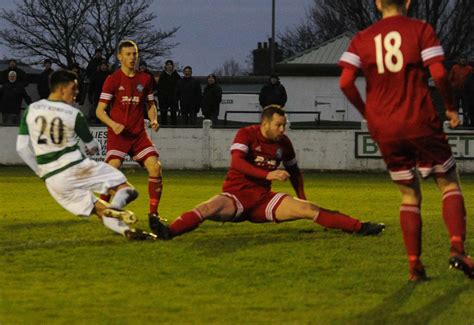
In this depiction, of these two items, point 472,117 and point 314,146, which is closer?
point 314,146

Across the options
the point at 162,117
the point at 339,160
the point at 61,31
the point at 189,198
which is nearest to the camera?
the point at 189,198

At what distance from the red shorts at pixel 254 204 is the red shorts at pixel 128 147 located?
6.88 ft

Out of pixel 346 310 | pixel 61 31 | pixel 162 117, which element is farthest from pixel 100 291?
pixel 61 31

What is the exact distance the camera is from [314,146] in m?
25.3

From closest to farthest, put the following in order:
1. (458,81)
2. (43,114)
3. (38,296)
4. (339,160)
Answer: (38,296), (43,114), (339,160), (458,81)

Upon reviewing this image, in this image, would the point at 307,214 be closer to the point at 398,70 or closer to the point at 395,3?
the point at 398,70

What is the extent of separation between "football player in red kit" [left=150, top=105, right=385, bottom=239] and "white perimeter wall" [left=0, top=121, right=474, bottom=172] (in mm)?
13851

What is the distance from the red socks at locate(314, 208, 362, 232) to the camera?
10.9 m

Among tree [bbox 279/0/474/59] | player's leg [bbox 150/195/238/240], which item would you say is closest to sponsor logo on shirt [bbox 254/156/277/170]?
→ player's leg [bbox 150/195/238/240]

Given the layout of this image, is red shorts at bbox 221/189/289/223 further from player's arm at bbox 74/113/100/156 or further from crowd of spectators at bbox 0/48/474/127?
crowd of spectators at bbox 0/48/474/127

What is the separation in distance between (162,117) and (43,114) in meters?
19.2

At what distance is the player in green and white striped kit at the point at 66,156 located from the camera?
32.8 feet

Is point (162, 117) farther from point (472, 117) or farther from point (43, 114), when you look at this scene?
point (43, 114)

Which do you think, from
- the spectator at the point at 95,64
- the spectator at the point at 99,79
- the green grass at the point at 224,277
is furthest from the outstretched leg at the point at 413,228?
the spectator at the point at 95,64
